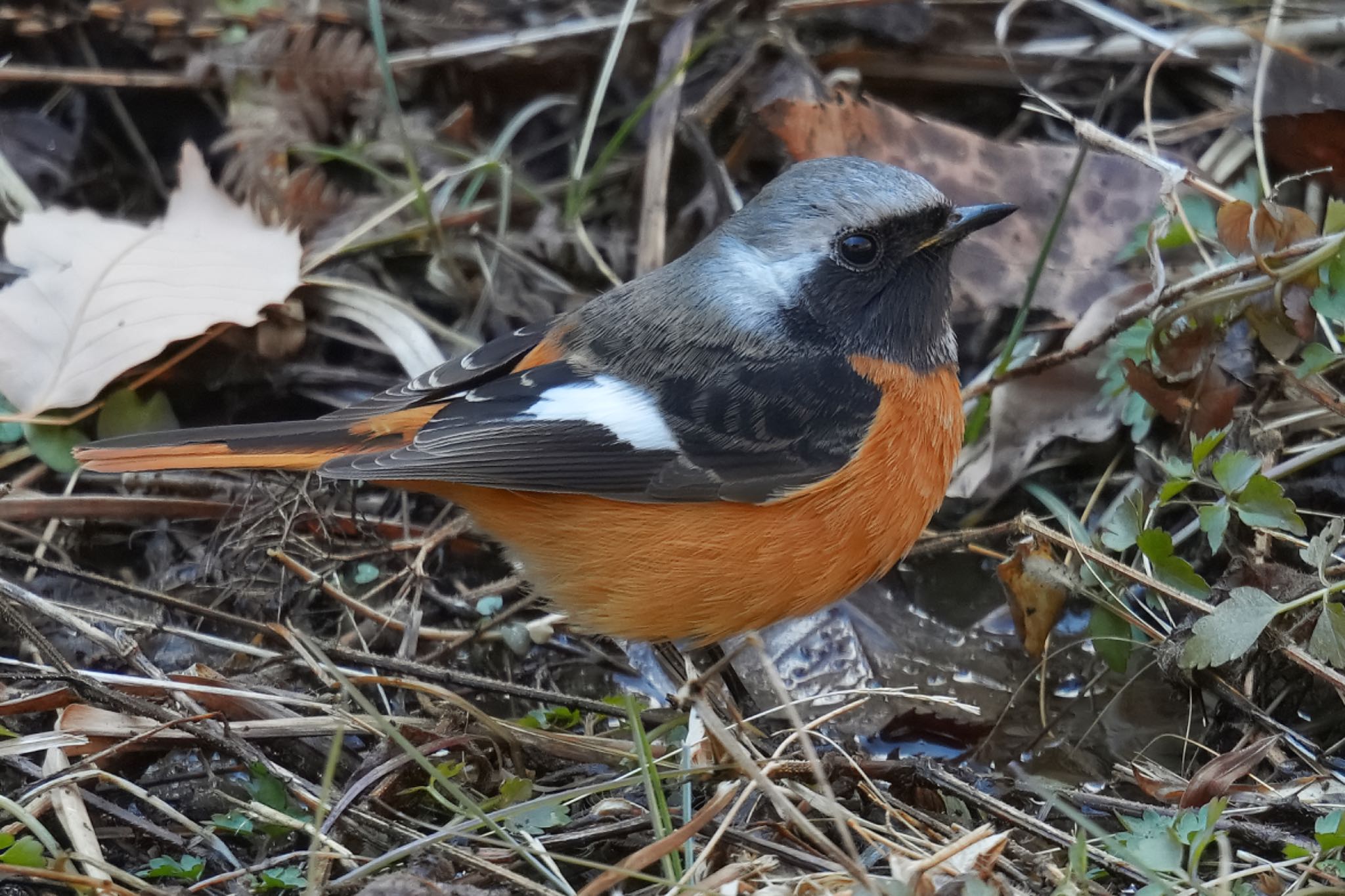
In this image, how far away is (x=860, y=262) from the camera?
11.8 ft

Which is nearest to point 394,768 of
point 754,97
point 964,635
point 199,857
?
point 199,857

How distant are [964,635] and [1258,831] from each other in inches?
46.8

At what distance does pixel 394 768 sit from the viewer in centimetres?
293

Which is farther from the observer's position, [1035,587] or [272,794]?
[1035,587]

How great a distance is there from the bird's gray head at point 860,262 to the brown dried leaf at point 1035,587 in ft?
1.92

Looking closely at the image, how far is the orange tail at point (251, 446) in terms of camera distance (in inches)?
131

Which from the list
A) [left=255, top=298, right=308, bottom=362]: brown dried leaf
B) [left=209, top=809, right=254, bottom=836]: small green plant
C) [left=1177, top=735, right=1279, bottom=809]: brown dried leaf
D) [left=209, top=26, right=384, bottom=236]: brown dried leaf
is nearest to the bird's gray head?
[left=1177, top=735, right=1279, bottom=809]: brown dried leaf

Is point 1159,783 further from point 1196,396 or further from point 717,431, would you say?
point 717,431

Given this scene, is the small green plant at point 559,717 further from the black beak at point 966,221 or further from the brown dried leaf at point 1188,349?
the brown dried leaf at point 1188,349

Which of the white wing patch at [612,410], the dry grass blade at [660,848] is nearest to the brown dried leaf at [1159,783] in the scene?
the dry grass blade at [660,848]

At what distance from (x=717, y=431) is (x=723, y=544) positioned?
1.02 ft

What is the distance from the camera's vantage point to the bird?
3312 mm

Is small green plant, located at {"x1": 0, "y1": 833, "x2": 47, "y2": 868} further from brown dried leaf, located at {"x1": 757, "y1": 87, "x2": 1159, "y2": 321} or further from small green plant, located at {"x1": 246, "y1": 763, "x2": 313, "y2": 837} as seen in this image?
brown dried leaf, located at {"x1": 757, "y1": 87, "x2": 1159, "y2": 321}

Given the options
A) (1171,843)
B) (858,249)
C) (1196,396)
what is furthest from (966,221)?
(1171,843)
